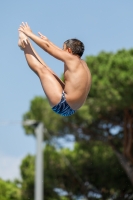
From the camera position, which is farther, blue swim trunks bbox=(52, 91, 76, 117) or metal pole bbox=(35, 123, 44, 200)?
metal pole bbox=(35, 123, 44, 200)

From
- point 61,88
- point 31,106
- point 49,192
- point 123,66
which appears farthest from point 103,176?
point 61,88

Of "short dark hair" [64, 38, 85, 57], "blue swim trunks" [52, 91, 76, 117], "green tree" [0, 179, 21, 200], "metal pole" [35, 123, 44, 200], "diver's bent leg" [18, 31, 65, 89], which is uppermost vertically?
"green tree" [0, 179, 21, 200]

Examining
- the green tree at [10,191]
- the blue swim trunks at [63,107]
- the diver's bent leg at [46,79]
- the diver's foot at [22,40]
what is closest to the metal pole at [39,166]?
the blue swim trunks at [63,107]

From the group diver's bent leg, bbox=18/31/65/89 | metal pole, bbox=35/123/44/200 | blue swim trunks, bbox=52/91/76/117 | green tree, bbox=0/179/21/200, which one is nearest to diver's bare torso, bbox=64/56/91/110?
blue swim trunks, bbox=52/91/76/117

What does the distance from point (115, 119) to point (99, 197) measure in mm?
5221

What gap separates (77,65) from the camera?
19.0ft

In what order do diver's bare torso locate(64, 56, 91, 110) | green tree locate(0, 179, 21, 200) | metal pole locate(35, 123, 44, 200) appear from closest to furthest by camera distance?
diver's bare torso locate(64, 56, 91, 110), metal pole locate(35, 123, 44, 200), green tree locate(0, 179, 21, 200)

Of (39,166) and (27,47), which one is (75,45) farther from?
(39,166)

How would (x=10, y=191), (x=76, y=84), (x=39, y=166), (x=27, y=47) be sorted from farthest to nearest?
(x=10, y=191), (x=39, y=166), (x=27, y=47), (x=76, y=84)

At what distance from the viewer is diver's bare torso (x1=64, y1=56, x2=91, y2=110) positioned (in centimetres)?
574

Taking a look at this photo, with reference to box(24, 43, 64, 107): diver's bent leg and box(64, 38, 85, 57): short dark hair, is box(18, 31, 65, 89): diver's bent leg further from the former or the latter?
box(64, 38, 85, 57): short dark hair

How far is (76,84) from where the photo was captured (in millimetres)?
5734

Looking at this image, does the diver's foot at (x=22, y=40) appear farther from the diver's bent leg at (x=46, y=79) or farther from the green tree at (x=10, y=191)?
the green tree at (x=10, y=191)

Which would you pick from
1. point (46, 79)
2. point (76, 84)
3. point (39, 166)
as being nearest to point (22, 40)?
point (46, 79)
